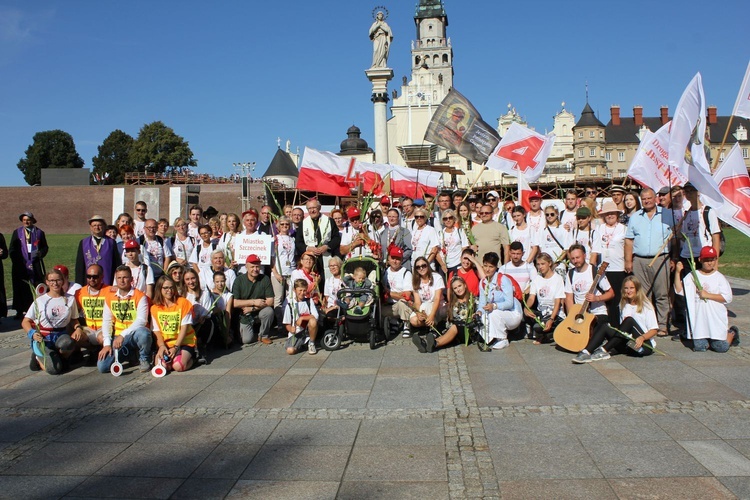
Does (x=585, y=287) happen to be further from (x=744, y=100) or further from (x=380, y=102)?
(x=380, y=102)

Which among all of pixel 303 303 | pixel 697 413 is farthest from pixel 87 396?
pixel 697 413

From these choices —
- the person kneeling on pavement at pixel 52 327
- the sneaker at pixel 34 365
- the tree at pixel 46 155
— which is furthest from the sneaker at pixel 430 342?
the tree at pixel 46 155

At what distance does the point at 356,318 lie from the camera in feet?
26.2

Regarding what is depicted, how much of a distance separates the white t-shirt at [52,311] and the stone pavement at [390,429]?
0.60 m

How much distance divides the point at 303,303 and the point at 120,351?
7.20 feet

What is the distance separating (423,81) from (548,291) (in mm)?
91336

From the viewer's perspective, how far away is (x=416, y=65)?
357ft

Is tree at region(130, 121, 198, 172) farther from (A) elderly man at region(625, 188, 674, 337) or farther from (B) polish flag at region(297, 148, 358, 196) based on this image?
(A) elderly man at region(625, 188, 674, 337)

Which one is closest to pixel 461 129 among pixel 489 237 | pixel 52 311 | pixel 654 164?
pixel 489 237

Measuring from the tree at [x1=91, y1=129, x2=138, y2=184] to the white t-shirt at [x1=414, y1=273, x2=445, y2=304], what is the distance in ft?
241

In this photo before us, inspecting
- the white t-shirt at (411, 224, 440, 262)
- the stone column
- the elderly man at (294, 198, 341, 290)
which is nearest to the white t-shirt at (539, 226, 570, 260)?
the white t-shirt at (411, 224, 440, 262)

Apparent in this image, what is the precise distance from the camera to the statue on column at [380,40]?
43844 mm

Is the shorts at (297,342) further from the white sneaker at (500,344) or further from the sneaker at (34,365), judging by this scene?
the sneaker at (34,365)

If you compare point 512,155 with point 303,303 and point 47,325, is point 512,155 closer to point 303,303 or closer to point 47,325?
point 303,303
